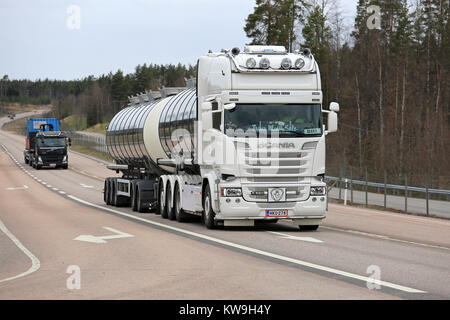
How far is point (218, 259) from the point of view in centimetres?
1294

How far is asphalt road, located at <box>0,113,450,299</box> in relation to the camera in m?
9.70

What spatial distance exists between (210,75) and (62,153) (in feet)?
163

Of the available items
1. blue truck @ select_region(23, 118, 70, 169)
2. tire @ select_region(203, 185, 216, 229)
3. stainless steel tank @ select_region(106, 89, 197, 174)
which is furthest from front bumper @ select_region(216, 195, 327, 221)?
blue truck @ select_region(23, 118, 70, 169)

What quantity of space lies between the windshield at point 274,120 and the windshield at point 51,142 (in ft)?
165

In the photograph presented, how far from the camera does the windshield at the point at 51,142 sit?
66062 mm

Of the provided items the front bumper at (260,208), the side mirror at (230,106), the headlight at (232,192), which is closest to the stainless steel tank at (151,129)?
the side mirror at (230,106)

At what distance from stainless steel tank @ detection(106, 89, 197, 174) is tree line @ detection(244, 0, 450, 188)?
26.8m

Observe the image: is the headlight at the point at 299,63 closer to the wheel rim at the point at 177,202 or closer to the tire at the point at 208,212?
the tire at the point at 208,212

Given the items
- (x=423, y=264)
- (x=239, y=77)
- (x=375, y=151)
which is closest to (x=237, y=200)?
(x=239, y=77)

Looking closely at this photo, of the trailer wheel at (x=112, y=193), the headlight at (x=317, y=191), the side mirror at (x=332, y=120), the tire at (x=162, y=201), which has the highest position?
the side mirror at (x=332, y=120)

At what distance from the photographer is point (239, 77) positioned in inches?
712

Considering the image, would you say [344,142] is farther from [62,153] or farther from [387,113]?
[62,153]

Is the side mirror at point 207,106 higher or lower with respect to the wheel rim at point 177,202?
higher

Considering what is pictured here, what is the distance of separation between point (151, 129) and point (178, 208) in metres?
4.00
